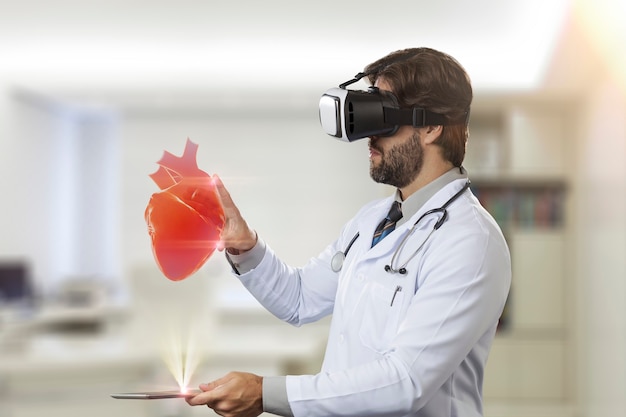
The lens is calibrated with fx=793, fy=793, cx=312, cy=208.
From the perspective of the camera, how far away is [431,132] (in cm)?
171

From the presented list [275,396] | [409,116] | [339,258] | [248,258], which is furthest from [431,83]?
[275,396]

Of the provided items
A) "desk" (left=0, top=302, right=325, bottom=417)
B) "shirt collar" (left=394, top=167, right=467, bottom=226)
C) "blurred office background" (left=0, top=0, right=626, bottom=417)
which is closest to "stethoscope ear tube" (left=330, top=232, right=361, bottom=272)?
"shirt collar" (left=394, top=167, right=467, bottom=226)

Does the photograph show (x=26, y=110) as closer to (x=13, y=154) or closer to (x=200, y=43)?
(x=13, y=154)

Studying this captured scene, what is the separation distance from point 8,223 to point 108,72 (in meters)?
1.45

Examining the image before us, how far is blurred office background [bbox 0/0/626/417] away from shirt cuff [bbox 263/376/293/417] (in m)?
2.95

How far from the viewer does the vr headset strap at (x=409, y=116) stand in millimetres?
1672

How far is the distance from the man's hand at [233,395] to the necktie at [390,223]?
47 centimetres

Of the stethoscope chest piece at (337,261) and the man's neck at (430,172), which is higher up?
the man's neck at (430,172)

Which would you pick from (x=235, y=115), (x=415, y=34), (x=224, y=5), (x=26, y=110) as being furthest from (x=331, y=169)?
(x=26, y=110)

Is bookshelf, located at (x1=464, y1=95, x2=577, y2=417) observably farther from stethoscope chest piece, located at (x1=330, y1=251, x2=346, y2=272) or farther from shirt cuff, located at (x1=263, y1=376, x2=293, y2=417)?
shirt cuff, located at (x1=263, y1=376, x2=293, y2=417)

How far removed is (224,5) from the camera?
5238mm

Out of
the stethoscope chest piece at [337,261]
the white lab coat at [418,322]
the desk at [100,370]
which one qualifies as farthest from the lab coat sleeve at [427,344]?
the desk at [100,370]

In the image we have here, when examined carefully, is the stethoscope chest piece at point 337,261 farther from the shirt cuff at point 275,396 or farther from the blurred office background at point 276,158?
the blurred office background at point 276,158

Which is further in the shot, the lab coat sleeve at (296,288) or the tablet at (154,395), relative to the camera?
the lab coat sleeve at (296,288)
